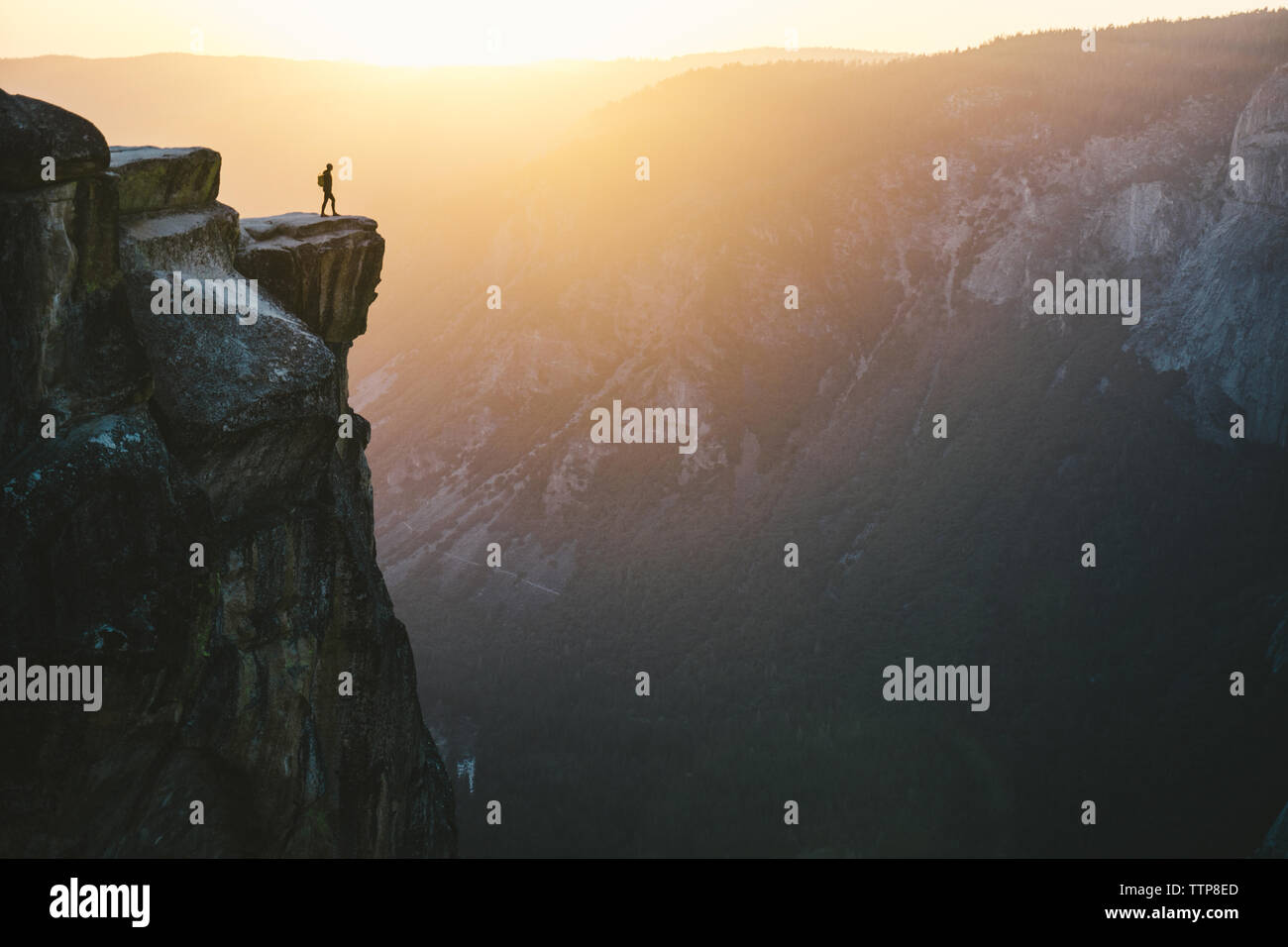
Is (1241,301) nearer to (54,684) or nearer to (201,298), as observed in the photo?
(201,298)

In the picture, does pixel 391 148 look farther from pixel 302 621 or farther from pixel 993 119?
pixel 302 621

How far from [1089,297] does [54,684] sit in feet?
256

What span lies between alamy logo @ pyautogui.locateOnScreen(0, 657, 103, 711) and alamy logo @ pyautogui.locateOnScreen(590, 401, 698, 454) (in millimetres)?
59649

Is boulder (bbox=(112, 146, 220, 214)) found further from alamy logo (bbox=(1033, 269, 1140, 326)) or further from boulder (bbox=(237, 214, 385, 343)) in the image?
alamy logo (bbox=(1033, 269, 1140, 326))

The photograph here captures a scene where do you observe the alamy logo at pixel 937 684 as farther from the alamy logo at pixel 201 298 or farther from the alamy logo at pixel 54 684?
the alamy logo at pixel 54 684

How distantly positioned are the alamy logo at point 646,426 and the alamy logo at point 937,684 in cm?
2639

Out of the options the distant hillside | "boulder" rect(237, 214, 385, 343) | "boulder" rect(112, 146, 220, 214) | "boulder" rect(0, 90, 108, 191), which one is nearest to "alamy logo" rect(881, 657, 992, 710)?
the distant hillside

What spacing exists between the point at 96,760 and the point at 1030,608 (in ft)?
167

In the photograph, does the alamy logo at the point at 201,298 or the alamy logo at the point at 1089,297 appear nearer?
the alamy logo at the point at 201,298

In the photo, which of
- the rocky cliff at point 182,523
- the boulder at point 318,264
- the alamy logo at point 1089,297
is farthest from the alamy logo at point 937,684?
the boulder at point 318,264

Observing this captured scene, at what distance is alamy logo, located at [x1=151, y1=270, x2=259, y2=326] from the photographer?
23188 mm

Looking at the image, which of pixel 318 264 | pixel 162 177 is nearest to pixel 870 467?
pixel 318 264

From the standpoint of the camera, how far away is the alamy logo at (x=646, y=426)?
79.2m

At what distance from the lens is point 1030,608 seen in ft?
197
